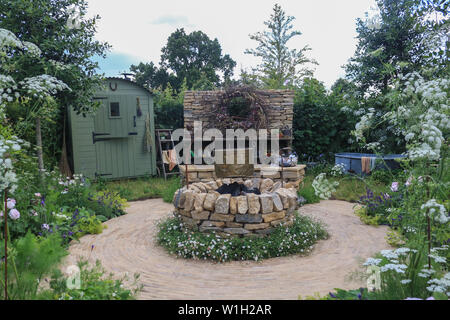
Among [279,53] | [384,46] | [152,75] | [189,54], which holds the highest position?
[189,54]

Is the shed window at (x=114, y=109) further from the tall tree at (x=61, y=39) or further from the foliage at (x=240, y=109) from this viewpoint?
the foliage at (x=240, y=109)

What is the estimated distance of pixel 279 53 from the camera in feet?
53.2

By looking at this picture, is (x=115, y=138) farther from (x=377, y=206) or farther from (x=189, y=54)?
(x=189, y=54)

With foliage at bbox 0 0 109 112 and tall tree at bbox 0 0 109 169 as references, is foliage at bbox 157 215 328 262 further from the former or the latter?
foliage at bbox 0 0 109 112

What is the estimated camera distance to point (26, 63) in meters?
5.44

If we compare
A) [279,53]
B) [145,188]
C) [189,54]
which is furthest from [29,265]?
[189,54]

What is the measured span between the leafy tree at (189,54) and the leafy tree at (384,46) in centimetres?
1416

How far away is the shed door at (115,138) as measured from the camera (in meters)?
8.53

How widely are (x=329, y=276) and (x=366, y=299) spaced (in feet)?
3.53

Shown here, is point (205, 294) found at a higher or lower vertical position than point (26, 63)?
lower

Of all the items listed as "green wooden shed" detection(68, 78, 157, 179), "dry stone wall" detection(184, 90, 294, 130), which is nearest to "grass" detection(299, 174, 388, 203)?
"dry stone wall" detection(184, 90, 294, 130)

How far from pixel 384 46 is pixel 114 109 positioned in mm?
7396
